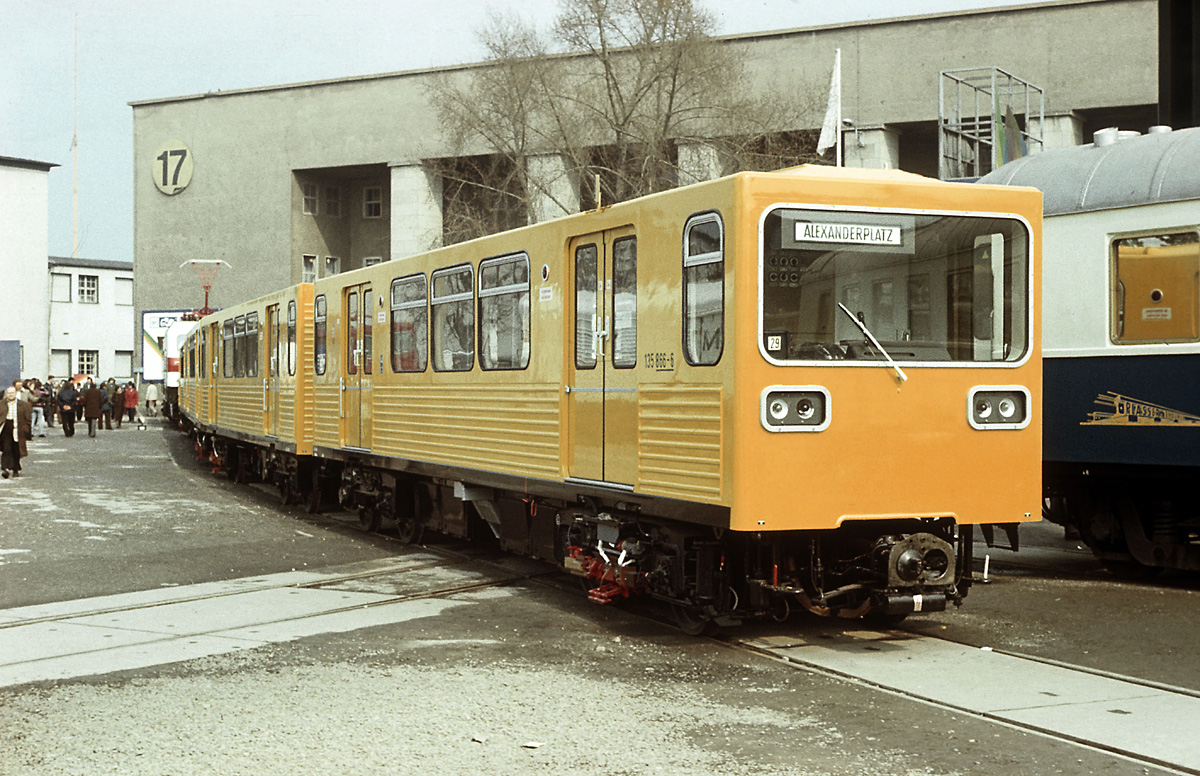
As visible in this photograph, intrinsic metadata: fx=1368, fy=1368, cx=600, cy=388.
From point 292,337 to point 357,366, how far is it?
3.50m

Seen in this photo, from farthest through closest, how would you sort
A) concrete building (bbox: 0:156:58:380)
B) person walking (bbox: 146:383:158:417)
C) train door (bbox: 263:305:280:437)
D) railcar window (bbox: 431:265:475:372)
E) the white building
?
the white building
concrete building (bbox: 0:156:58:380)
person walking (bbox: 146:383:158:417)
train door (bbox: 263:305:280:437)
railcar window (bbox: 431:265:475:372)

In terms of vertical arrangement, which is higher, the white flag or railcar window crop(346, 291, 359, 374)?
the white flag

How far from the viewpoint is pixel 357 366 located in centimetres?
1564

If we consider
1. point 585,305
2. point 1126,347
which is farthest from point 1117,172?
point 585,305

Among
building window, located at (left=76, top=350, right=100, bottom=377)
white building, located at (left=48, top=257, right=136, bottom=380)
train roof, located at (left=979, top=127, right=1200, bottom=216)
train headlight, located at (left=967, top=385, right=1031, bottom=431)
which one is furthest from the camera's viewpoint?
building window, located at (left=76, top=350, right=100, bottom=377)

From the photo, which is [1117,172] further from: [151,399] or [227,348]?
[151,399]

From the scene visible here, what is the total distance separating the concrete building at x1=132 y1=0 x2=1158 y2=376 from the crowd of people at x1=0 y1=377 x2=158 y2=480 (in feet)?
22.7

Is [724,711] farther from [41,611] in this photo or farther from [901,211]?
[41,611]

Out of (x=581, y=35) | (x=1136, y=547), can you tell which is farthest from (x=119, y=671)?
(x=581, y=35)

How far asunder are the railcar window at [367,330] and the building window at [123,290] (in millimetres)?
66639

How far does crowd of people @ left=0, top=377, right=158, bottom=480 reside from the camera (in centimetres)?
2442

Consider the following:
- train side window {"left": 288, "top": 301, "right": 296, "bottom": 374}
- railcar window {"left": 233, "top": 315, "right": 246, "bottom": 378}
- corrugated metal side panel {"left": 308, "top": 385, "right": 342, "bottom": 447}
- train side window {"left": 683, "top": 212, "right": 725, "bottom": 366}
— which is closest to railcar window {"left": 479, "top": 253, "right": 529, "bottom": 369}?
train side window {"left": 683, "top": 212, "right": 725, "bottom": 366}

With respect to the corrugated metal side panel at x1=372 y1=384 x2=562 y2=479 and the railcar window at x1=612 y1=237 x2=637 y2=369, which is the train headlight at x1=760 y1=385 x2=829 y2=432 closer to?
the railcar window at x1=612 y1=237 x2=637 y2=369

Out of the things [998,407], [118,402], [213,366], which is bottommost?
[118,402]
